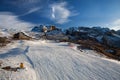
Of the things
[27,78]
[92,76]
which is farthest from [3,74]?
[92,76]

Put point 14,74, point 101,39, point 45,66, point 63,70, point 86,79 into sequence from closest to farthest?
point 86,79
point 14,74
point 63,70
point 45,66
point 101,39

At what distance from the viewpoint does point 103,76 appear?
637 inches

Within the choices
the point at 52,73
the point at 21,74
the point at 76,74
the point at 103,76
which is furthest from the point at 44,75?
the point at 103,76

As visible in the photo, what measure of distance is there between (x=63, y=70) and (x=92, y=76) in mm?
4044

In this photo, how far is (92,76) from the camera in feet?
53.6

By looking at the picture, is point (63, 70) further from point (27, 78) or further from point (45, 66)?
point (27, 78)

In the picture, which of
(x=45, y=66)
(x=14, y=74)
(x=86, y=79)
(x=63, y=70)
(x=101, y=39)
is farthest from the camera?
(x=101, y=39)

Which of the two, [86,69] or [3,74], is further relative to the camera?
[86,69]

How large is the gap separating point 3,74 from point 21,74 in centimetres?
198

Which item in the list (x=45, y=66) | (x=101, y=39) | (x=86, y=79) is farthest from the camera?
(x=101, y=39)

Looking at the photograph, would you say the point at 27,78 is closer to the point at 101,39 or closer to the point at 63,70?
the point at 63,70

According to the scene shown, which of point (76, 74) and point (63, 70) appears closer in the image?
point (76, 74)

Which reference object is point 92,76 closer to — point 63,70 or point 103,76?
point 103,76

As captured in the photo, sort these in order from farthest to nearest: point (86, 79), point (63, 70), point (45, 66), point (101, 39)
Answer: point (101, 39) → point (45, 66) → point (63, 70) → point (86, 79)
